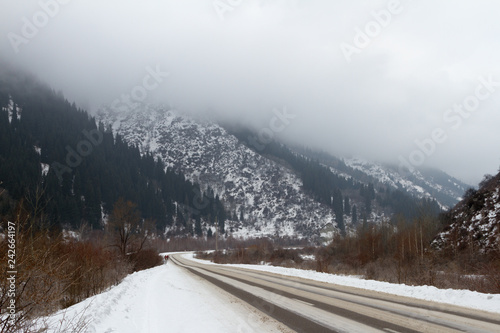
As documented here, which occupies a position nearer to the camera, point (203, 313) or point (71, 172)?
point (203, 313)

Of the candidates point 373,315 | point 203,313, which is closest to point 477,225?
point 373,315

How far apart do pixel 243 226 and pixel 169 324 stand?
18326 centimetres

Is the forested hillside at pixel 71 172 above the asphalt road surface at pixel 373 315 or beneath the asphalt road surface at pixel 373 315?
above

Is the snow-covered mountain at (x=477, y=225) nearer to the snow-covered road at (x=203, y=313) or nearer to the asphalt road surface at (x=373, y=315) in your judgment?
the snow-covered road at (x=203, y=313)

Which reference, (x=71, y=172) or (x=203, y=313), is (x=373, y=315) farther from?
(x=71, y=172)

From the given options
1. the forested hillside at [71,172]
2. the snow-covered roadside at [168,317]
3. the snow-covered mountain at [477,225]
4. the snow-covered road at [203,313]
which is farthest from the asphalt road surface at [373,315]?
the forested hillside at [71,172]

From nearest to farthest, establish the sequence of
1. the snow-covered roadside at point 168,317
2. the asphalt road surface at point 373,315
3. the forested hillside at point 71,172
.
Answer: the asphalt road surface at point 373,315
the snow-covered roadside at point 168,317
the forested hillside at point 71,172

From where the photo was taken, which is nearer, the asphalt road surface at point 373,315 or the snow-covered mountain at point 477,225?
the asphalt road surface at point 373,315

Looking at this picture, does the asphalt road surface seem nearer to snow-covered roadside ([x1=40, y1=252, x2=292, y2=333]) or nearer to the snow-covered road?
the snow-covered road

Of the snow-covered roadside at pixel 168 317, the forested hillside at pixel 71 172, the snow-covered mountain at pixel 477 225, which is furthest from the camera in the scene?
the forested hillside at pixel 71 172

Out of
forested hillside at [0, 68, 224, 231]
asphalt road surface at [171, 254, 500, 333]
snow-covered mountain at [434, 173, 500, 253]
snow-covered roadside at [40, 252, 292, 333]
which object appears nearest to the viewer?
asphalt road surface at [171, 254, 500, 333]

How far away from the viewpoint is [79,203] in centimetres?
11631

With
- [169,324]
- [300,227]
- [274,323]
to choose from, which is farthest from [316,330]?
[300,227]

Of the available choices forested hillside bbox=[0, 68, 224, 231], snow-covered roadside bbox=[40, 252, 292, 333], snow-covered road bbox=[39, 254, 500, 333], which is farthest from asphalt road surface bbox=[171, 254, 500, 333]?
forested hillside bbox=[0, 68, 224, 231]
